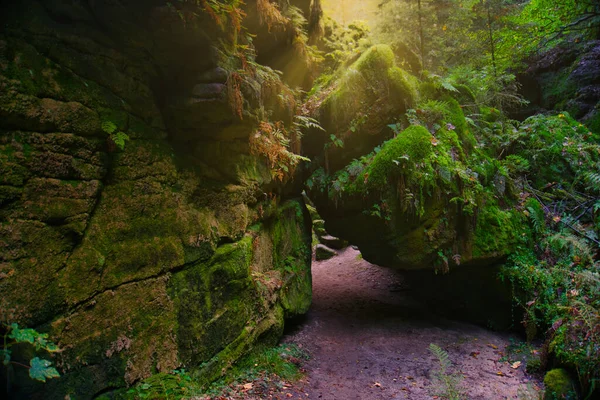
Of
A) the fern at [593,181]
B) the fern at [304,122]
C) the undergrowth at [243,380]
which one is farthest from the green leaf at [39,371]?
the fern at [593,181]

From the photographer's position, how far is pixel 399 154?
24.8 ft

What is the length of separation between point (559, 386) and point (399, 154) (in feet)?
17.1

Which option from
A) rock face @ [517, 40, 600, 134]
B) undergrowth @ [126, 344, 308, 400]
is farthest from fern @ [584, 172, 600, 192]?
undergrowth @ [126, 344, 308, 400]

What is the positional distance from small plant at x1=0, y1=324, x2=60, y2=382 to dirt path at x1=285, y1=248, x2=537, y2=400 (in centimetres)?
364

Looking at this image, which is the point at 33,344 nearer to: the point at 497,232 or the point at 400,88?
the point at 400,88

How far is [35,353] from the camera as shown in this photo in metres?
2.86

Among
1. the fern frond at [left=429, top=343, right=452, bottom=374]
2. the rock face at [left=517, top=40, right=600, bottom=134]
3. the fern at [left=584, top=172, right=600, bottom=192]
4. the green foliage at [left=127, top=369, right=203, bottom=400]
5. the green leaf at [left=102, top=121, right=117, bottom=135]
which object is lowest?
the green foliage at [left=127, top=369, right=203, bottom=400]

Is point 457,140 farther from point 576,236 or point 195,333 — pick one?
point 195,333

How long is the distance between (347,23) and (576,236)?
31.0ft

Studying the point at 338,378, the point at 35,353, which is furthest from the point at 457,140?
the point at 35,353

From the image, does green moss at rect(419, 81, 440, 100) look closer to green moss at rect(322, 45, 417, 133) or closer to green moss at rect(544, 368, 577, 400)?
green moss at rect(322, 45, 417, 133)

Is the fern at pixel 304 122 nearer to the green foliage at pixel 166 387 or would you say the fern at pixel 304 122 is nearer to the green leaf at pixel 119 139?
the green leaf at pixel 119 139

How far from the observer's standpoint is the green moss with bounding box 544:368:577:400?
4.79 m

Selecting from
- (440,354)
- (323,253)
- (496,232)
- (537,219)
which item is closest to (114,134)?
(440,354)
